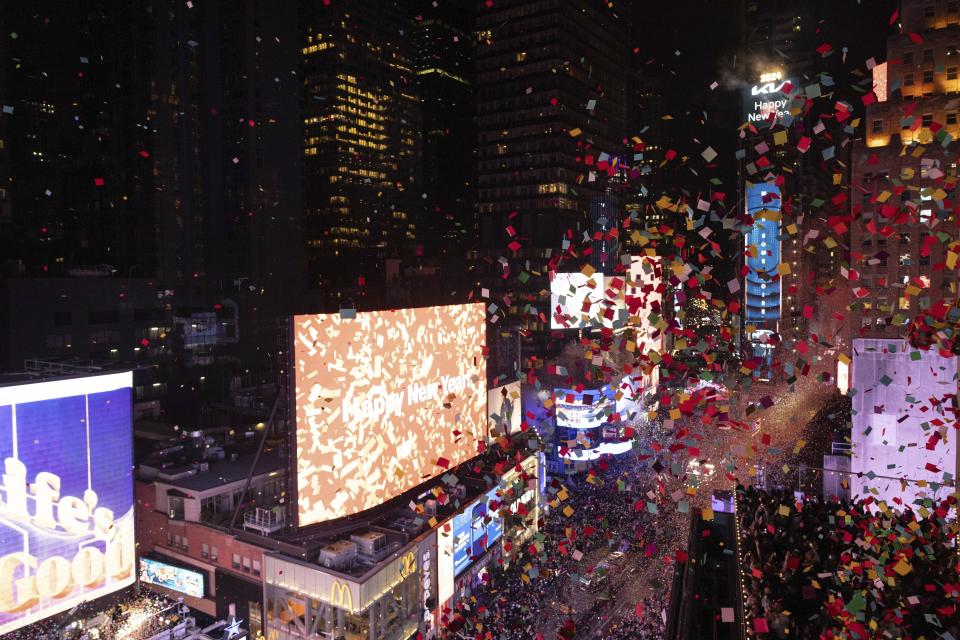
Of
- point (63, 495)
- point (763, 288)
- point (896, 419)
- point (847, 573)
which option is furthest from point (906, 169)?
point (763, 288)

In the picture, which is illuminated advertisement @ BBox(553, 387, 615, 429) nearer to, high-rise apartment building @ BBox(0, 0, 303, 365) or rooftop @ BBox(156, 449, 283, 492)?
rooftop @ BBox(156, 449, 283, 492)

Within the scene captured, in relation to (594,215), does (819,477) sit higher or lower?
lower

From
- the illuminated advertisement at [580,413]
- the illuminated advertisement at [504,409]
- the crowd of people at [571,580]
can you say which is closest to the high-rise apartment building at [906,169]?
the crowd of people at [571,580]

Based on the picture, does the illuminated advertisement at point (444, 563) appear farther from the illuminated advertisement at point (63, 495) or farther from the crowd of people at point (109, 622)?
the illuminated advertisement at point (63, 495)

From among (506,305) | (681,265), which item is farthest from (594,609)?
(506,305)

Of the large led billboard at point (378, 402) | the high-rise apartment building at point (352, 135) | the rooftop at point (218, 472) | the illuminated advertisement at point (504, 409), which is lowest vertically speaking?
the rooftop at point (218, 472)

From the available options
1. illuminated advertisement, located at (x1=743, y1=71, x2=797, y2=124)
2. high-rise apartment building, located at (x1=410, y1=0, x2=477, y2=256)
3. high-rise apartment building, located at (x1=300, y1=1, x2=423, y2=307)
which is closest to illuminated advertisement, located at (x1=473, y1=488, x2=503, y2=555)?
high-rise apartment building, located at (x1=300, y1=1, x2=423, y2=307)

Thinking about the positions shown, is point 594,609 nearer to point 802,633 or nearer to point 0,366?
point 802,633
